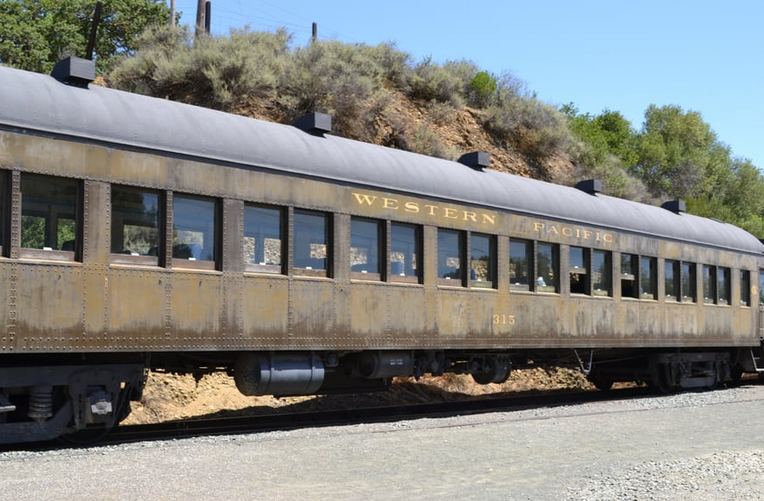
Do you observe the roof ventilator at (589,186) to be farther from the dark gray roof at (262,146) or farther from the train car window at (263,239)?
the train car window at (263,239)

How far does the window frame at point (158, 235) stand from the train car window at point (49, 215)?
1.23ft

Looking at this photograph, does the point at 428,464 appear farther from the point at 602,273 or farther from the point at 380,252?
the point at 602,273

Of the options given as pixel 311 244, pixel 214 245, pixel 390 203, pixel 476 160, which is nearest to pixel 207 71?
pixel 476 160

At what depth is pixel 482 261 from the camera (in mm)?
12922

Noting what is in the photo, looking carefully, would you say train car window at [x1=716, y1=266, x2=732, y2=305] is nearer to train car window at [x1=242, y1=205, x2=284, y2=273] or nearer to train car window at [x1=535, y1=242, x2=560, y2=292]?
train car window at [x1=535, y1=242, x2=560, y2=292]

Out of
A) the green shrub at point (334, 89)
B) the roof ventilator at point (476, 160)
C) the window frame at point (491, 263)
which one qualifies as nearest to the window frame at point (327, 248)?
A: the window frame at point (491, 263)

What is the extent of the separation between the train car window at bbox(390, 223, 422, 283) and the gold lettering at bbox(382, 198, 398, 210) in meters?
0.24

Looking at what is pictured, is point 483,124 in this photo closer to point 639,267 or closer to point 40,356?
point 639,267

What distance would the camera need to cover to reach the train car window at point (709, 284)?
17639mm

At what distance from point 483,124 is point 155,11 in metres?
22.5

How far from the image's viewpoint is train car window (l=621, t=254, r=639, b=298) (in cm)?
1560

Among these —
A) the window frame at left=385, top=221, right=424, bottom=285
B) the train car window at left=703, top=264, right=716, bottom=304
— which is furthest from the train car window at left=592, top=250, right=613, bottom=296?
the window frame at left=385, top=221, right=424, bottom=285

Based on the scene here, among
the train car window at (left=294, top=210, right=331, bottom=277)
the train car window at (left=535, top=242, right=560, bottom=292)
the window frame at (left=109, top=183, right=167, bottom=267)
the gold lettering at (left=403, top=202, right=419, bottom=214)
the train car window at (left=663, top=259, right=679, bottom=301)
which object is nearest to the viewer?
the window frame at (left=109, top=183, right=167, bottom=267)

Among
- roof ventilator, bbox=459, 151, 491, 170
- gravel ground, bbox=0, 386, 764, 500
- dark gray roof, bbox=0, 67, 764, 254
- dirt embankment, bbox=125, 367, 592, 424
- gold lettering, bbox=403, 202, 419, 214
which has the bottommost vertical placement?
dirt embankment, bbox=125, 367, 592, 424
